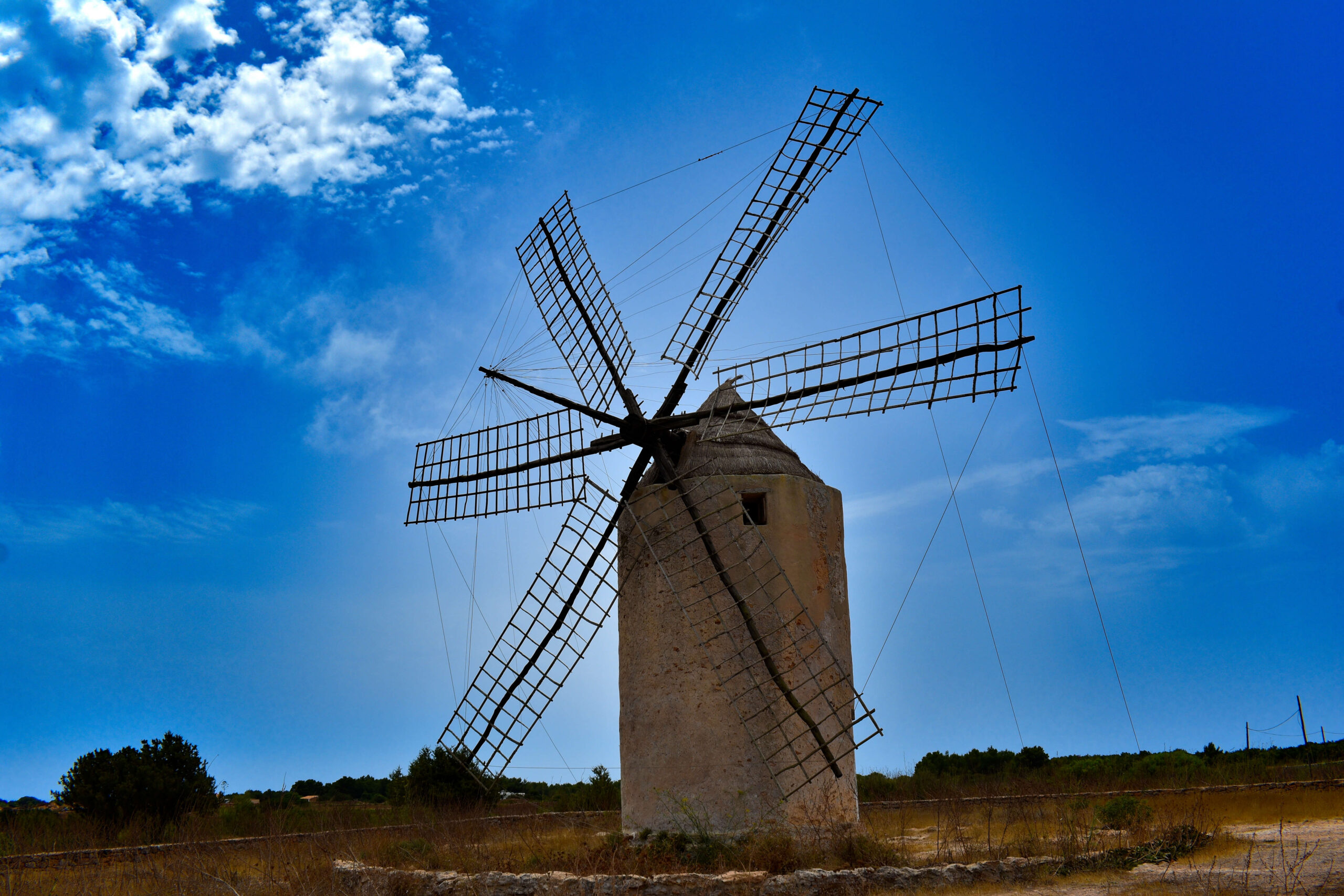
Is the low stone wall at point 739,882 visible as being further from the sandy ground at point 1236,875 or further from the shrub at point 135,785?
the shrub at point 135,785

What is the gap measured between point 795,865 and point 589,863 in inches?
68.8

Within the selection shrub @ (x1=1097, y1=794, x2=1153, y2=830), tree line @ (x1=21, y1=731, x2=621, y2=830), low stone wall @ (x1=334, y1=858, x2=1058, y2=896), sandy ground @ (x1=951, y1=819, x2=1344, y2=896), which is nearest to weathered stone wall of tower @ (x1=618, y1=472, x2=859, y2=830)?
low stone wall @ (x1=334, y1=858, x2=1058, y2=896)

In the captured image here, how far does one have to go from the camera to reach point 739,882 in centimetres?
712

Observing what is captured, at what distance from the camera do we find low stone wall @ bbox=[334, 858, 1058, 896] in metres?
7.10

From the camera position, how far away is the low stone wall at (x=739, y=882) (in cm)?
710

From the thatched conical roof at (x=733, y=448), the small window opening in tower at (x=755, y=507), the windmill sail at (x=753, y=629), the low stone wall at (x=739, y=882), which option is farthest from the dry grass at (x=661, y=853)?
the thatched conical roof at (x=733, y=448)

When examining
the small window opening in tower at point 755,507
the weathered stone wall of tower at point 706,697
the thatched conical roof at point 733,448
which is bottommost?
the weathered stone wall of tower at point 706,697

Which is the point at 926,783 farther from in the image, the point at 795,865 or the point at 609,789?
the point at 795,865

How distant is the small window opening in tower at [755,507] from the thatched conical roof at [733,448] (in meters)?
0.23

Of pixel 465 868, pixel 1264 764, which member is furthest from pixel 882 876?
pixel 1264 764

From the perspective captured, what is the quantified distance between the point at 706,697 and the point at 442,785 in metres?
9.41

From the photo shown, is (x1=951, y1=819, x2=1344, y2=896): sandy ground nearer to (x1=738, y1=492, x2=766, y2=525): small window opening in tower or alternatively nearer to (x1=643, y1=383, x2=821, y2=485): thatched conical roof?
(x1=738, y1=492, x2=766, y2=525): small window opening in tower

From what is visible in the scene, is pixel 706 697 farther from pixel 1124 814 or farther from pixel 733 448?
pixel 1124 814

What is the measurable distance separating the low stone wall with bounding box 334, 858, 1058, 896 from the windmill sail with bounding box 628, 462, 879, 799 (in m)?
1.01
